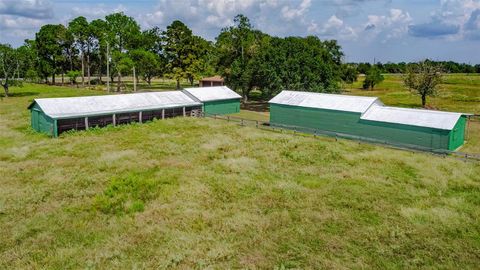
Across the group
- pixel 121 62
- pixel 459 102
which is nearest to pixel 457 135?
pixel 459 102

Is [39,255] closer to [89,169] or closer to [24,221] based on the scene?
[24,221]

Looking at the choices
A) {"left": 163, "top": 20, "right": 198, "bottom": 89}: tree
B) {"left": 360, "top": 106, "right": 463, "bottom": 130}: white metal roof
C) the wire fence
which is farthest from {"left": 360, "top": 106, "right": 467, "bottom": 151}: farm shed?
{"left": 163, "top": 20, "right": 198, "bottom": 89}: tree

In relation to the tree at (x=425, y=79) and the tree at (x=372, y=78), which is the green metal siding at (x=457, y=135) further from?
the tree at (x=372, y=78)

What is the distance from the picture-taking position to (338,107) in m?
40.6

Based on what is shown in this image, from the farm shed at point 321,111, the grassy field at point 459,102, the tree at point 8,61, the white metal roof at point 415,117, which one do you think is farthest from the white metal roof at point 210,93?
the tree at point 8,61

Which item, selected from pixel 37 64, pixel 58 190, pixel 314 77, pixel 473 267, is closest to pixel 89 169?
pixel 58 190

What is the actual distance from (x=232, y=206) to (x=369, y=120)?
22821 mm

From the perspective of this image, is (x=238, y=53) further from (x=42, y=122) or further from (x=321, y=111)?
(x=42, y=122)

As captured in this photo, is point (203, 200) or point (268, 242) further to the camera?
point (203, 200)

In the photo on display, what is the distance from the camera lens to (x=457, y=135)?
114 ft

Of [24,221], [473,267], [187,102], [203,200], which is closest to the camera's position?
[473,267]

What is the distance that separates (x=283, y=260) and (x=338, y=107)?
28499mm

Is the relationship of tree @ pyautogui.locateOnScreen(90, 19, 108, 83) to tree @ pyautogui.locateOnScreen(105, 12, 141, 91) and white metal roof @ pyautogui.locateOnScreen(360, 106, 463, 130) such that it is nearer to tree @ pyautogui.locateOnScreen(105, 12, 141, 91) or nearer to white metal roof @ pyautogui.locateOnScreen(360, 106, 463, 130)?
tree @ pyautogui.locateOnScreen(105, 12, 141, 91)

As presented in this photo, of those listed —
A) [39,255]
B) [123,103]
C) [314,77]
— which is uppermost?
[314,77]
